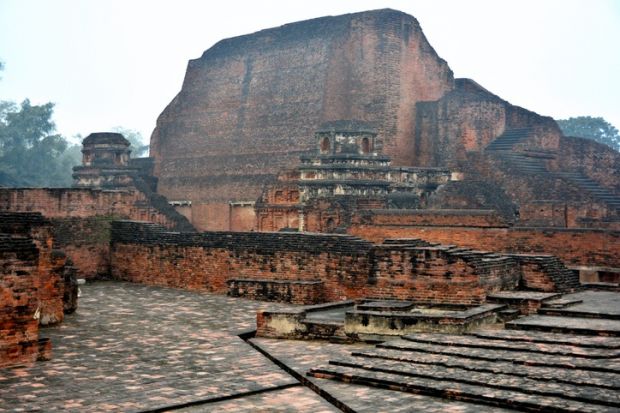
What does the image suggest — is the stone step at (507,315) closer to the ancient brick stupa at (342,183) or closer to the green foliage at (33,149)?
the ancient brick stupa at (342,183)

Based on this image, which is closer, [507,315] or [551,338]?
[551,338]

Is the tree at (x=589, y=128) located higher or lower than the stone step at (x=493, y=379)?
higher

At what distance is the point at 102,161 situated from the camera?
94.9 ft

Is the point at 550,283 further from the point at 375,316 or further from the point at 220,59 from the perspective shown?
the point at 220,59

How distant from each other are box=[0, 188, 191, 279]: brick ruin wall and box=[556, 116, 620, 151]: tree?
130 feet

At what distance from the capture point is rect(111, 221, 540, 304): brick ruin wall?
1007cm

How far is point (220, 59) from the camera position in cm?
2992

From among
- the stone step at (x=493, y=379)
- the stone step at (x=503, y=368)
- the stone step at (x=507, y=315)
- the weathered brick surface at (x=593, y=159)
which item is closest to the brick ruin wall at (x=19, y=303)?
the stone step at (x=493, y=379)

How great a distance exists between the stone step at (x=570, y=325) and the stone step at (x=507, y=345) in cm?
63

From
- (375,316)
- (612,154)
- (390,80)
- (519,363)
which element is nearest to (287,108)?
(390,80)

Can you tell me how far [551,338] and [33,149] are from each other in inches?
1602

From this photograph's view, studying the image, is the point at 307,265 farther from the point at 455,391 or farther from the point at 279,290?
the point at 455,391

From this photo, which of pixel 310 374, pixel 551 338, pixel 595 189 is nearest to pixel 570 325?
pixel 551 338

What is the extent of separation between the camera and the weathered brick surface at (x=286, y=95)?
24.0 meters
